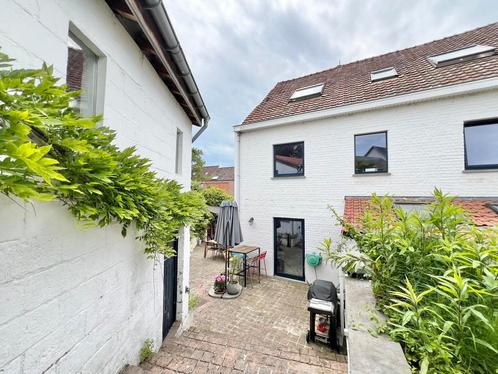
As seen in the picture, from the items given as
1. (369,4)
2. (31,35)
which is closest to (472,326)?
(31,35)

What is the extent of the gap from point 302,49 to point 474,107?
6799mm

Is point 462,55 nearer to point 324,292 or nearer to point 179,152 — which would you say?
point 324,292

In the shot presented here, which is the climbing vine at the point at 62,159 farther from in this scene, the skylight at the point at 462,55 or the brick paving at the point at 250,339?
the skylight at the point at 462,55

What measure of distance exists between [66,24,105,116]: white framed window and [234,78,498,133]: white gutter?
26.5ft

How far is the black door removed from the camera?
5.25 m

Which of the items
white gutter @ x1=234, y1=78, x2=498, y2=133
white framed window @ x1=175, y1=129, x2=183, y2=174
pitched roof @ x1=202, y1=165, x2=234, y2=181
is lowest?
white framed window @ x1=175, y1=129, x2=183, y2=174

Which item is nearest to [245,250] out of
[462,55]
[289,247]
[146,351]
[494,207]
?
[289,247]

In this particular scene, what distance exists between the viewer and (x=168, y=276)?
5.49 meters

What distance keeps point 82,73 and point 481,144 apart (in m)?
10.6

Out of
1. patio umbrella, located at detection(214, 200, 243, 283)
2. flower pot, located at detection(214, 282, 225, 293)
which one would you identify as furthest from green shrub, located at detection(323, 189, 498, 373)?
flower pot, located at detection(214, 282, 225, 293)

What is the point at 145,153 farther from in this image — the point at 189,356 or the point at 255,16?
the point at 255,16

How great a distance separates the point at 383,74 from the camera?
954cm

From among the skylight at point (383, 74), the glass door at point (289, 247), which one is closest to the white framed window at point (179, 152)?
the glass door at point (289, 247)

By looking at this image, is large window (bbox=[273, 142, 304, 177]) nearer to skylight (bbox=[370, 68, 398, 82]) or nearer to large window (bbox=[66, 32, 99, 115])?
skylight (bbox=[370, 68, 398, 82])
